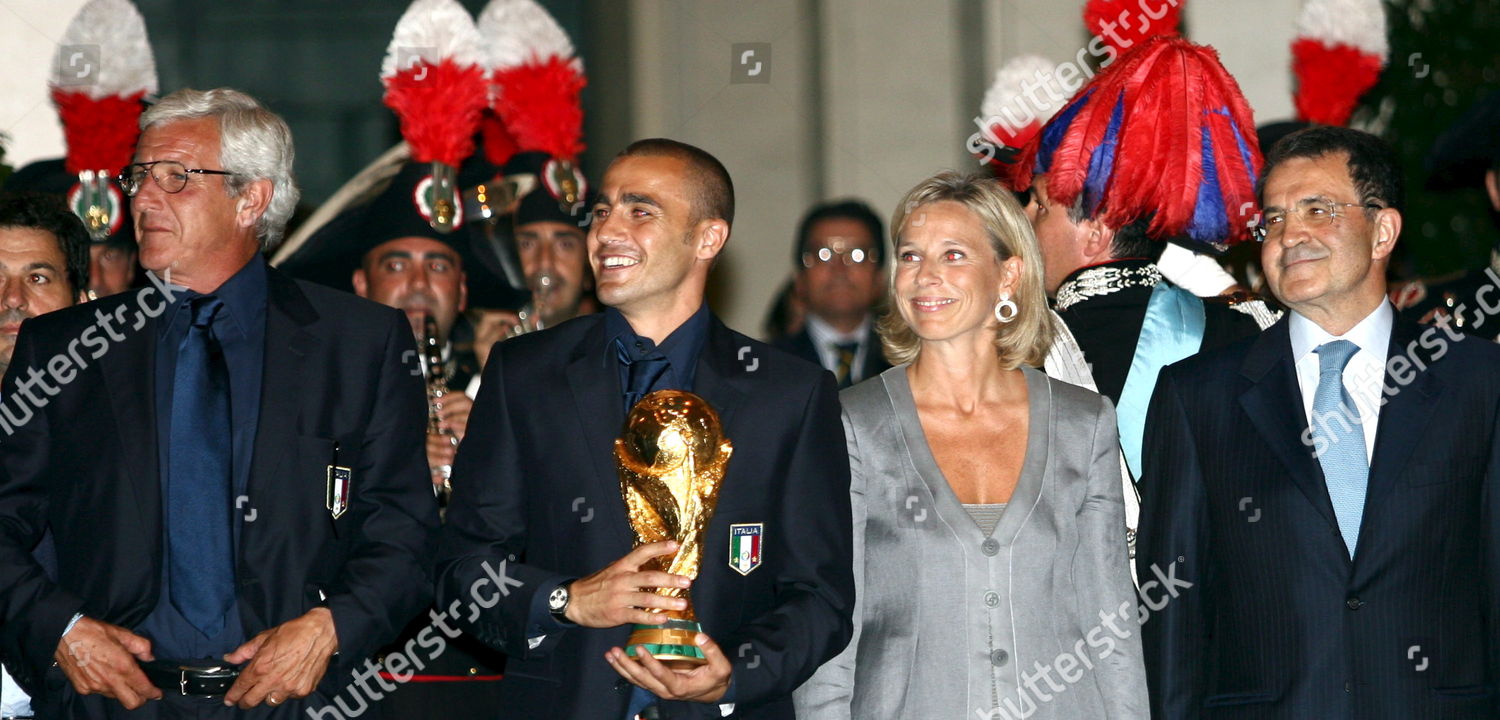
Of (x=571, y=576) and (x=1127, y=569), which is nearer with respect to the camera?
(x=571, y=576)

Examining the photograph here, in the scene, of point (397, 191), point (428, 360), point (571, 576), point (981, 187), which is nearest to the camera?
point (571, 576)

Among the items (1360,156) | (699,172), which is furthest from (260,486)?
(1360,156)

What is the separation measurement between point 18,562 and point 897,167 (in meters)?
6.75

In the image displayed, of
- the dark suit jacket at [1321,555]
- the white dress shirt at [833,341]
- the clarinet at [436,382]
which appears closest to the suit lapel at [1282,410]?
the dark suit jacket at [1321,555]

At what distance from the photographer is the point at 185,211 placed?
3941 millimetres

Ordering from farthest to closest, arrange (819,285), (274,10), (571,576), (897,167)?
(274,10)
(897,167)
(819,285)
(571,576)

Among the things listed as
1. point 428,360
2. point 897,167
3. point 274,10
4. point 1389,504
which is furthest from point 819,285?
point 274,10

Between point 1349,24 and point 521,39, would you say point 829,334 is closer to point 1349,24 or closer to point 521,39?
point 521,39

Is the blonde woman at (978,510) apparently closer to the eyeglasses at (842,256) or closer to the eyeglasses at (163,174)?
the eyeglasses at (163,174)

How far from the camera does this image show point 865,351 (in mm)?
7797

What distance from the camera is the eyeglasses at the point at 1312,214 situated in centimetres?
406

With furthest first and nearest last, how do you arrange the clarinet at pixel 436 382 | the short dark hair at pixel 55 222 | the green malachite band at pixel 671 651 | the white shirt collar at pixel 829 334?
1. the white shirt collar at pixel 829 334
2. the clarinet at pixel 436 382
3. the short dark hair at pixel 55 222
4. the green malachite band at pixel 671 651

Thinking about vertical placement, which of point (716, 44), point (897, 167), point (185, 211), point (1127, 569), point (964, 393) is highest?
point (716, 44)

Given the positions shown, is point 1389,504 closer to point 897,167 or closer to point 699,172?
point 699,172
